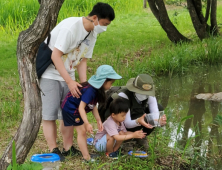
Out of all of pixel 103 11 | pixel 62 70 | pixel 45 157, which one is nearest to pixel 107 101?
pixel 62 70

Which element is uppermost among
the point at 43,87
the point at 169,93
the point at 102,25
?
the point at 102,25

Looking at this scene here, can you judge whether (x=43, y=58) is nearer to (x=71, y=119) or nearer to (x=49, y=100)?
(x=49, y=100)

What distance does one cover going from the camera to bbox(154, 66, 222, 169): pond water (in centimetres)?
376

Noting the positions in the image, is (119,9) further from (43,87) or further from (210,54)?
(43,87)

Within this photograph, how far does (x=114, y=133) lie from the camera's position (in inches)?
127

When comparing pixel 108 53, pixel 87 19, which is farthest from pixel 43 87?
pixel 108 53

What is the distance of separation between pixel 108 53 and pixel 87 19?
4.08 m

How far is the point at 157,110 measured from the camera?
3465mm

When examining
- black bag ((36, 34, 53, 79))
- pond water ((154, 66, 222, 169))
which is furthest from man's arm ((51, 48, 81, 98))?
pond water ((154, 66, 222, 169))

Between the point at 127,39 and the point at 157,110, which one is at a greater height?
the point at 127,39

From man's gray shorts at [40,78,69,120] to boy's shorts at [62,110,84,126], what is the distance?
5.0 inches

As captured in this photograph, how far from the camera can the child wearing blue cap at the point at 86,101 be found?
2.98 m

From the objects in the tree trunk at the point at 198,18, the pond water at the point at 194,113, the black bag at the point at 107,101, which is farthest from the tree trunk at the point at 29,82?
the tree trunk at the point at 198,18

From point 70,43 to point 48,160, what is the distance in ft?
3.45
